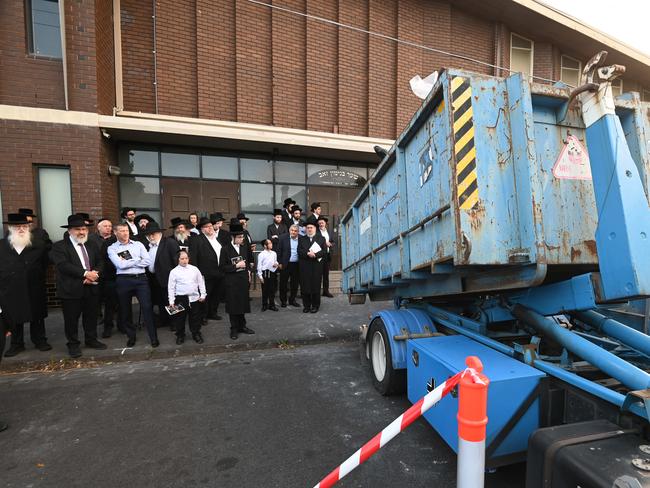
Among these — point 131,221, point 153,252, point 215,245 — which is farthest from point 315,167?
point 153,252

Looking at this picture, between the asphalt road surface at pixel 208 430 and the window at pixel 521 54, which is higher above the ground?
the window at pixel 521 54

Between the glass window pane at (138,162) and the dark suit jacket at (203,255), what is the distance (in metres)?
4.05

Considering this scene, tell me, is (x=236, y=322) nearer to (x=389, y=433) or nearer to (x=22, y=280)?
(x=22, y=280)

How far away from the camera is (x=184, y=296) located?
5.60 metres

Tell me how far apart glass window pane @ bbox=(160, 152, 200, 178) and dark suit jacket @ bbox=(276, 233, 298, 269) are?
11.2ft

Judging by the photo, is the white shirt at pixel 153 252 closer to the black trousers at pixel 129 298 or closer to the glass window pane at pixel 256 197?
the black trousers at pixel 129 298

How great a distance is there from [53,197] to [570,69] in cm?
1805

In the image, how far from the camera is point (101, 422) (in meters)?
3.29

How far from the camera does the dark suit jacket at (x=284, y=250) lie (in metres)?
8.09

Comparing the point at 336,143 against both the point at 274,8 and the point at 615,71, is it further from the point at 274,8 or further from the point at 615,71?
the point at 615,71

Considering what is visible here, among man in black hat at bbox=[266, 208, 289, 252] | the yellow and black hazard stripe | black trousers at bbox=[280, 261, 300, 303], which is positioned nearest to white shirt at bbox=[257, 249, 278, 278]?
black trousers at bbox=[280, 261, 300, 303]

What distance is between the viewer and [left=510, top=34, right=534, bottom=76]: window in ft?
40.4

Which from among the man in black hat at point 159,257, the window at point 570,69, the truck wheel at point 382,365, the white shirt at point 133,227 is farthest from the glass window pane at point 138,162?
the window at point 570,69

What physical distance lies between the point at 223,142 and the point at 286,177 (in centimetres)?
211
